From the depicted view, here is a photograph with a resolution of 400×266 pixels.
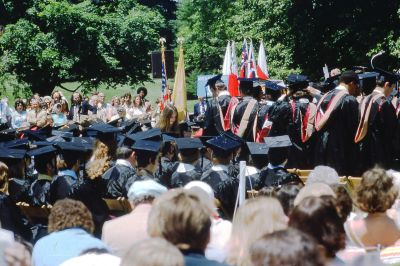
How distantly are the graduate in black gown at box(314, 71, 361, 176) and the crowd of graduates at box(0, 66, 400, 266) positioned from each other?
0.05ft

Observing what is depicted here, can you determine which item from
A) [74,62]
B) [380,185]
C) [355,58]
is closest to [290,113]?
[380,185]

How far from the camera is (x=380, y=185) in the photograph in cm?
493

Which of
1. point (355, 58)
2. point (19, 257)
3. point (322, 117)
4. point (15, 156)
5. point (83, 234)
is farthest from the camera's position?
point (355, 58)

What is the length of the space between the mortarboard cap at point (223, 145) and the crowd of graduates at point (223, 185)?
0.02 metres

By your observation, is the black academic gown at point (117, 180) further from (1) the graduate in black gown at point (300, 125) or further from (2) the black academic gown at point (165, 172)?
(1) the graduate in black gown at point (300, 125)

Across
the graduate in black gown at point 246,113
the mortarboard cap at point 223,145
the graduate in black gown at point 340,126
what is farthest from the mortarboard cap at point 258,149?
the graduate in black gown at point 246,113

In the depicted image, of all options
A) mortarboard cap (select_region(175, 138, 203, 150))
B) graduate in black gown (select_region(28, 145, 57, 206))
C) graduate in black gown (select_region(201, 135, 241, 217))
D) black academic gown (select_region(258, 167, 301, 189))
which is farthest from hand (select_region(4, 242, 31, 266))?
mortarboard cap (select_region(175, 138, 203, 150))

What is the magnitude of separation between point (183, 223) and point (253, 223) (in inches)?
21.6

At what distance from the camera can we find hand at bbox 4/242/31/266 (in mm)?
4234

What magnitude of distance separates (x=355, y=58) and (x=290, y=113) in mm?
17606

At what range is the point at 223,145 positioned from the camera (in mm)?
7719

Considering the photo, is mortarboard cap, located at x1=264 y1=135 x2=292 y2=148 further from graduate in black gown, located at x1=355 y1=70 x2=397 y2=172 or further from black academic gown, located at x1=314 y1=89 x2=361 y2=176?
graduate in black gown, located at x1=355 y1=70 x2=397 y2=172

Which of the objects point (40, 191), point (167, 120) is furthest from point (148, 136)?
point (167, 120)

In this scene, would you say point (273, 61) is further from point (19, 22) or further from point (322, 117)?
point (322, 117)
